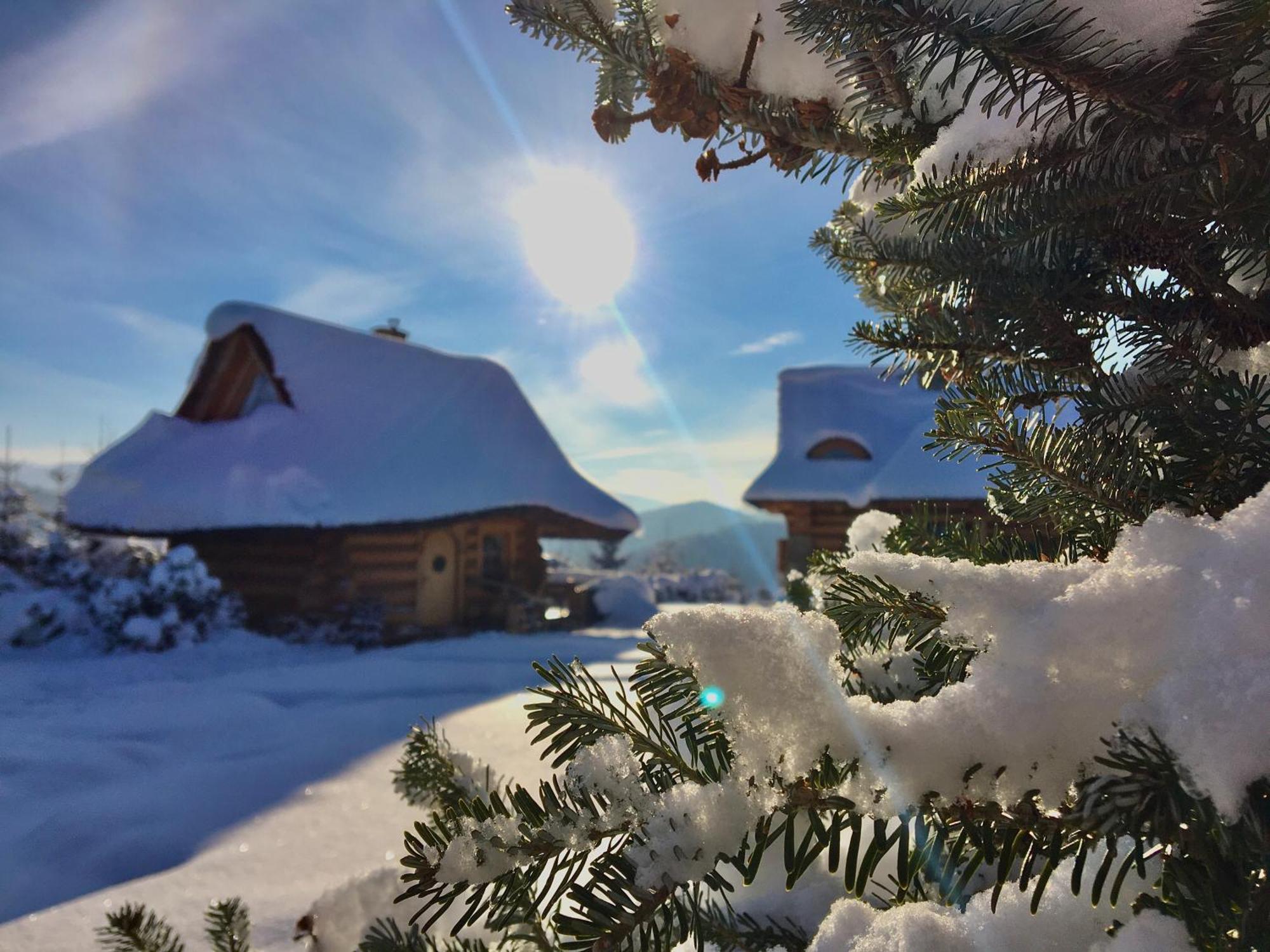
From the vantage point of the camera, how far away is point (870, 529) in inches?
55.1

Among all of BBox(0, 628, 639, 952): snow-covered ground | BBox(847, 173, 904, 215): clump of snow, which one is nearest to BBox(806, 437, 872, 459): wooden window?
BBox(0, 628, 639, 952): snow-covered ground

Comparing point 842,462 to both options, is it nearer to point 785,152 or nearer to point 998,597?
point 785,152

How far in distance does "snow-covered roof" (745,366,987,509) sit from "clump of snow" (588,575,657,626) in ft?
12.5

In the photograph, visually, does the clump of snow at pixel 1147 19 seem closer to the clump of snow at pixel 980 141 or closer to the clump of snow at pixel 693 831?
the clump of snow at pixel 980 141

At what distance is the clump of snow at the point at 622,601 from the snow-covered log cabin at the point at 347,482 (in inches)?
61.9

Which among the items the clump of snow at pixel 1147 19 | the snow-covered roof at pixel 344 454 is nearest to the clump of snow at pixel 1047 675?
the clump of snow at pixel 1147 19

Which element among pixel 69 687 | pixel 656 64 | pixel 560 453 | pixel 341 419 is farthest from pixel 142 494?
pixel 656 64

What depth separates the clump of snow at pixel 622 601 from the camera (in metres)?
15.2

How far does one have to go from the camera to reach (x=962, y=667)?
2.53ft

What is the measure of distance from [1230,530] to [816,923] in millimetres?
705

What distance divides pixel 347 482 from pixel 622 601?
667cm

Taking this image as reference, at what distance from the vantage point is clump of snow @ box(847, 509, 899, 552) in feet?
4.47

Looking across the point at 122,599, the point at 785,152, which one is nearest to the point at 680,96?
the point at 785,152

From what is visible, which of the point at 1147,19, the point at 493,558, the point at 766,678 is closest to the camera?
the point at 766,678
